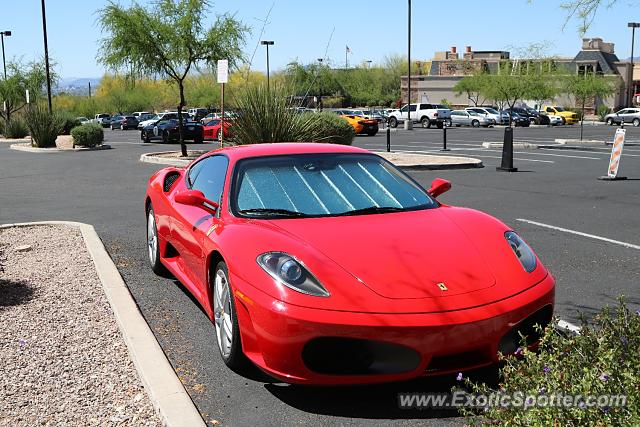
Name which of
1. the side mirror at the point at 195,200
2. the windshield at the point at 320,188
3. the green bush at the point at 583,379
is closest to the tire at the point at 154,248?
the side mirror at the point at 195,200

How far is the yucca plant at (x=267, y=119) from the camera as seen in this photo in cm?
1472

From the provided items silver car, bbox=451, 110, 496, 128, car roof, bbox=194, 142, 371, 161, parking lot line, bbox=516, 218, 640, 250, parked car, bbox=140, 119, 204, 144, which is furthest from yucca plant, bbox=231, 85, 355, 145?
silver car, bbox=451, 110, 496, 128

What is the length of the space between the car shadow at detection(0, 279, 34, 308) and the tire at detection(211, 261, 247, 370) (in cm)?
210

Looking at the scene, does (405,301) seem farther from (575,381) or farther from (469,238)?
(575,381)

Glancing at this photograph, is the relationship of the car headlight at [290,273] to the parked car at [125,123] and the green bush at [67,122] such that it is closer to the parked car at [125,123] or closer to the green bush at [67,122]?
the green bush at [67,122]

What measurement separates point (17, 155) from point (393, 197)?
25.2 meters

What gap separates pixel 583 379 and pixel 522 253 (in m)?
2.00

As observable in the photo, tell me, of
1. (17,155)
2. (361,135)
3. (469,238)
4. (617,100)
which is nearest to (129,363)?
(469,238)

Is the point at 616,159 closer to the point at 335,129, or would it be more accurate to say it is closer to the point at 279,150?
the point at 335,129

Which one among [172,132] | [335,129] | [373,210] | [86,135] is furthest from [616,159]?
[172,132]

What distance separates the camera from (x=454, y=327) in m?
3.74

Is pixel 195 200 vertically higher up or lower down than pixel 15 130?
lower down

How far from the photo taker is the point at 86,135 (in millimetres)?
30125

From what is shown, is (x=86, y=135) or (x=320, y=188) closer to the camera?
(x=320, y=188)
